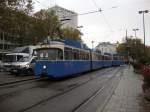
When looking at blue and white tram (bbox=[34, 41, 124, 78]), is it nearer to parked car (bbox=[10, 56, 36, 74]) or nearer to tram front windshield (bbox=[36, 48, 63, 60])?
tram front windshield (bbox=[36, 48, 63, 60])

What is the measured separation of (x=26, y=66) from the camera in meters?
30.6

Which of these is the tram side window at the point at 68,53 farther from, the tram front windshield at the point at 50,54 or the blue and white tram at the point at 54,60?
the tram front windshield at the point at 50,54

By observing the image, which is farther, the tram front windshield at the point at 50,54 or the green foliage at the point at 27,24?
the green foliage at the point at 27,24

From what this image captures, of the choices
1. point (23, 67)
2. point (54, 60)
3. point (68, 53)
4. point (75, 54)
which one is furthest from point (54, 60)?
point (23, 67)

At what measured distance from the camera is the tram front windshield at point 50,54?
73.3ft

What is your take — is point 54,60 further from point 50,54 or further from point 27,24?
point 27,24

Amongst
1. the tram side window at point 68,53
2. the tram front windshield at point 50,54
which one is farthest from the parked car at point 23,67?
the tram front windshield at point 50,54

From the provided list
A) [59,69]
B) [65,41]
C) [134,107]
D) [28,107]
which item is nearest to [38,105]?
[28,107]

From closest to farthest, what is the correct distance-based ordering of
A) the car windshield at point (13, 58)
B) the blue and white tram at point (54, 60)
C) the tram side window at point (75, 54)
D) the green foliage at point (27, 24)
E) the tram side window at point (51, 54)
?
the blue and white tram at point (54, 60), the tram side window at point (51, 54), the tram side window at point (75, 54), the green foliage at point (27, 24), the car windshield at point (13, 58)

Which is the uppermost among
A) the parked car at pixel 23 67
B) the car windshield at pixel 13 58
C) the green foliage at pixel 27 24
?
the green foliage at pixel 27 24

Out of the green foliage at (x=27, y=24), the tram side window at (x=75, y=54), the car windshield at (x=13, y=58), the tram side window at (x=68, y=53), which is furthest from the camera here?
the car windshield at (x=13, y=58)

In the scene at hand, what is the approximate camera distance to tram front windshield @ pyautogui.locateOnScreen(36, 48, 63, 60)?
2234 centimetres

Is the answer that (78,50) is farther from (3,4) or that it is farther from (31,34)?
(31,34)

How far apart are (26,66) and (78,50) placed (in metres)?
5.96
